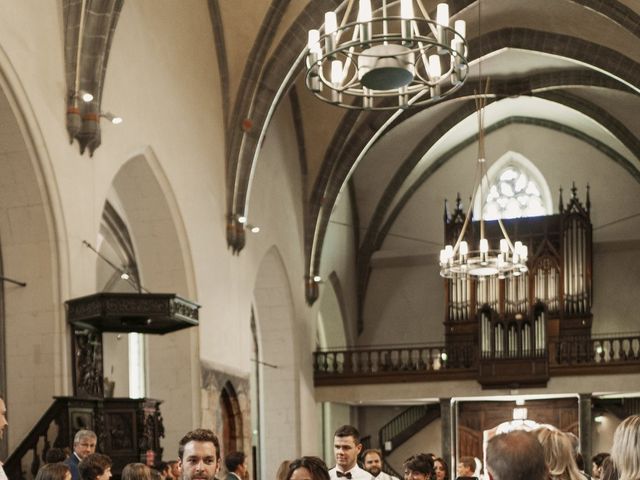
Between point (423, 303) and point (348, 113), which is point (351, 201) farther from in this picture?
point (348, 113)

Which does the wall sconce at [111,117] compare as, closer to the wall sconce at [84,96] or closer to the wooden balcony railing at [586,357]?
the wall sconce at [84,96]

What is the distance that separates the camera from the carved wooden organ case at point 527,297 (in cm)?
2588

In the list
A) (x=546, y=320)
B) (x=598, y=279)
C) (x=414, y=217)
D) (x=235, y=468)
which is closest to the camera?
(x=235, y=468)

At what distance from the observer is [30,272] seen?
14305 millimetres

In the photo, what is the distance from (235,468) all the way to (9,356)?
5034 mm


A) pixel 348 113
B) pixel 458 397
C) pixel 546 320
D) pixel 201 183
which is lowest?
pixel 458 397

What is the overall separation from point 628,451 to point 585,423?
2128 cm

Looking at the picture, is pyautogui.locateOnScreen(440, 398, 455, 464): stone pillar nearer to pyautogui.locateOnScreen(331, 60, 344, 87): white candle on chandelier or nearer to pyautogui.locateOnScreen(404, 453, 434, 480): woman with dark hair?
pyautogui.locateOnScreen(331, 60, 344, 87): white candle on chandelier

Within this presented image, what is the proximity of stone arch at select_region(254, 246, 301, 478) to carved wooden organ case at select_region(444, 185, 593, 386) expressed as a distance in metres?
3.95

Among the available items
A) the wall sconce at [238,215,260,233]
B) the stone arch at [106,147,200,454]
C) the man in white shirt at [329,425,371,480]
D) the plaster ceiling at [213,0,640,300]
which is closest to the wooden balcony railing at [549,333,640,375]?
the plaster ceiling at [213,0,640,300]

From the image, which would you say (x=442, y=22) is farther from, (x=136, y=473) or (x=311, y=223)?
(x=311, y=223)

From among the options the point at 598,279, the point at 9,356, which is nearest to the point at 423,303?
the point at 598,279

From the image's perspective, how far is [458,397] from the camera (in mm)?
25812

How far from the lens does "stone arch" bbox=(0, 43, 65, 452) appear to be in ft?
45.6
